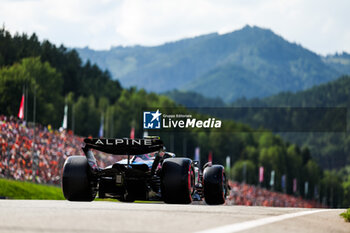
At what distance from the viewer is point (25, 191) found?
123ft

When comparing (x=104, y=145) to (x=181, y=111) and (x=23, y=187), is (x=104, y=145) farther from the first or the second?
(x=181, y=111)

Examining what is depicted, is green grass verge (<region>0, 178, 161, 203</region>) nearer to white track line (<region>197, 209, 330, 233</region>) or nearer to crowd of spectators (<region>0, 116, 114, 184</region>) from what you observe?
crowd of spectators (<region>0, 116, 114, 184</region>)

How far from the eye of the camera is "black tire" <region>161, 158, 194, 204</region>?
15898 millimetres

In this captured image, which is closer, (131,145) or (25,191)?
(131,145)

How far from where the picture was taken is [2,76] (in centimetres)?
9069

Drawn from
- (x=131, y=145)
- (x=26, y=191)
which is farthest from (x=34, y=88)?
(x=131, y=145)

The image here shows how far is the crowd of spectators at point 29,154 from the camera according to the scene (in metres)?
42.4

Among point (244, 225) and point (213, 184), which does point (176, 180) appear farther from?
point (244, 225)

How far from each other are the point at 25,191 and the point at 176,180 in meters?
23.0

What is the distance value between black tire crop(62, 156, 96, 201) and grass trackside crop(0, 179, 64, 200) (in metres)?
18.4

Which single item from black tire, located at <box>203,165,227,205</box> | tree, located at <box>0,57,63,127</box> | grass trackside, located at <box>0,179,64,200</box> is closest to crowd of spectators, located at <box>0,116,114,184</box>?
grass trackside, located at <box>0,179,64,200</box>

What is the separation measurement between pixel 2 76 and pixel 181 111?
81765 mm

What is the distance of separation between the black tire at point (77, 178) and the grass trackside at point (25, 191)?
724 inches

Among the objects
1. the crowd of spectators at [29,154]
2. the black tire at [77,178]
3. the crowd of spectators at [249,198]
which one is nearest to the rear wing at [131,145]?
the black tire at [77,178]
